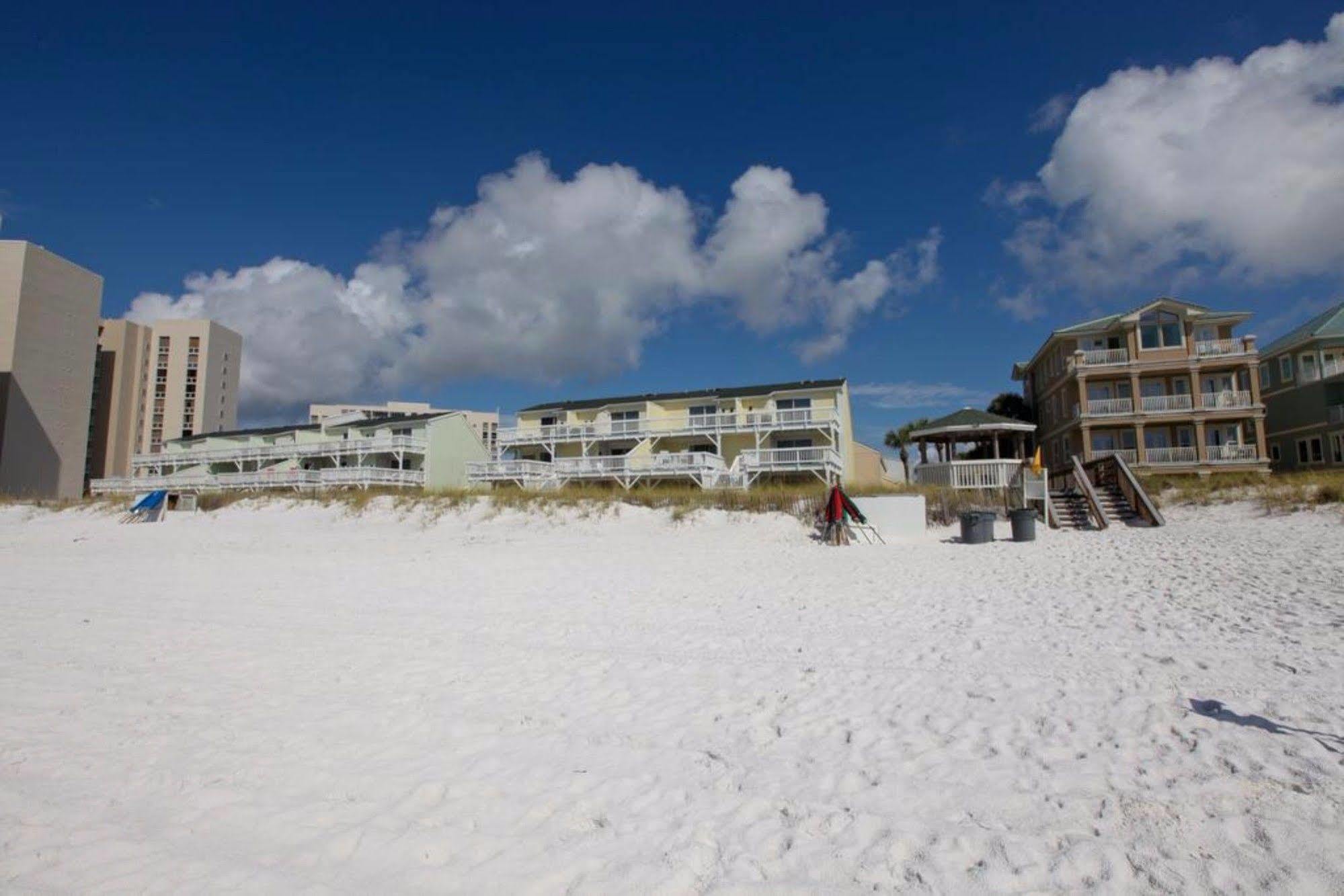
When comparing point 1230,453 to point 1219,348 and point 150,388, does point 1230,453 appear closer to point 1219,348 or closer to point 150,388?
point 1219,348

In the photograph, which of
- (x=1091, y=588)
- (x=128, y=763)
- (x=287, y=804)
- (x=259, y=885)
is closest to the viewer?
(x=259, y=885)

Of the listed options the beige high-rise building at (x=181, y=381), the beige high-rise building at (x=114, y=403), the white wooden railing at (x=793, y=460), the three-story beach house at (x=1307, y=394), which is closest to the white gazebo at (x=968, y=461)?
the white wooden railing at (x=793, y=460)

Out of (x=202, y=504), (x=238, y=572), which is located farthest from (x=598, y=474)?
(x=238, y=572)

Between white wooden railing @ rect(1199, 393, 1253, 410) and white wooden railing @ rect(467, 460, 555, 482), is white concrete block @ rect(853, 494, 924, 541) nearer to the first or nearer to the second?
white wooden railing @ rect(467, 460, 555, 482)

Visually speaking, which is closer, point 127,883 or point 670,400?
point 127,883

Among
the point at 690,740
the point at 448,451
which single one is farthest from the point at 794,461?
the point at 690,740

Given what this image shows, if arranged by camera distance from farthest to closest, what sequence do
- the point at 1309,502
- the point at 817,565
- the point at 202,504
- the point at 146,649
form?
the point at 202,504, the point at 1309,502, the point at 817,565, the point at 146,649

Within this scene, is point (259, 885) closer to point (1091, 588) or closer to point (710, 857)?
point (710, 857)

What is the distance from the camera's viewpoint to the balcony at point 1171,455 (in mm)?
29844

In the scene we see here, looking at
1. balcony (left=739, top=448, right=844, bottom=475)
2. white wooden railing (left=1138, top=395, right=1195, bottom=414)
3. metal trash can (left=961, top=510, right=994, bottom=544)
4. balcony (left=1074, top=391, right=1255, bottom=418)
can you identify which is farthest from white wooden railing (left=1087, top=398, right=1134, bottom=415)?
metal trash can (left=961, top=510, right=994, bottom=544)

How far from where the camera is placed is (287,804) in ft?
11.6

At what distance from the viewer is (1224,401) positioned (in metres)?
29.8

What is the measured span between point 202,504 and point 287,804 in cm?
2677

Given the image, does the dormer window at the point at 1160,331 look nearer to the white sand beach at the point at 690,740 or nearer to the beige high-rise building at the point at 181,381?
the white sand beach at the point at 690,740
